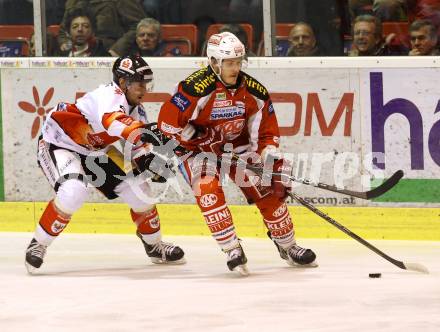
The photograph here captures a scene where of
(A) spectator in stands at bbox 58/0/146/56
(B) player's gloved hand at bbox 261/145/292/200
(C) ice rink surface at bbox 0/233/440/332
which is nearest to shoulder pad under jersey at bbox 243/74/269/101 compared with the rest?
(B) player's gloved hand at bbox 261/145/292/200

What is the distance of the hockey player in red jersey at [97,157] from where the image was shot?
662cm

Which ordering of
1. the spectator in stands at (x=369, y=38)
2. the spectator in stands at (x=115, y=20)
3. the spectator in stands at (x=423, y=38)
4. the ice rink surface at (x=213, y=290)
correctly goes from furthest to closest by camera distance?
1. the spectator in stands at (x=115, y=20)
2. the spectator in stands at (x=369, y=38)
3. the spectator in stands at (x=423, y=38)
4. the ice rink surface at (x=213, y=290)

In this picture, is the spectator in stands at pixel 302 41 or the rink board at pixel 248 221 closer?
the rink board at pixel 248 221

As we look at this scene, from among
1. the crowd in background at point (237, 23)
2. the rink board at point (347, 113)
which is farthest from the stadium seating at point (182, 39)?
the rink board at point (347, 113)

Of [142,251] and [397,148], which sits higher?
[397,148]

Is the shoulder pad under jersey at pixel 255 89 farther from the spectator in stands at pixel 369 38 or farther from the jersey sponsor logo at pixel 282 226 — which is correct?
the spectator in stands at pixel 369 38

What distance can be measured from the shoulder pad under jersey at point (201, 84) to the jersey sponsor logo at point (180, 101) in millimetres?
39

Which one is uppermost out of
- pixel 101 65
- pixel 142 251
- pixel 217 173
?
pixel 101 65

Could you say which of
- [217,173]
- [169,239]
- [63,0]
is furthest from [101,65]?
[217,173]

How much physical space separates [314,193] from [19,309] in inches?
100

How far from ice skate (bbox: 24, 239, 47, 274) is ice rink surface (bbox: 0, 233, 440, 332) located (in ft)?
0.17

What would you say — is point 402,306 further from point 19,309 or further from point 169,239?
point 169,239

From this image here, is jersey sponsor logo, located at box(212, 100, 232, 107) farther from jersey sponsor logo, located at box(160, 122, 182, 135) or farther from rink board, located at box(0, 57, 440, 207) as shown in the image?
rink board, located at box(0, 57, 440, 207)

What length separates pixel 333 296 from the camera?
5.92m
